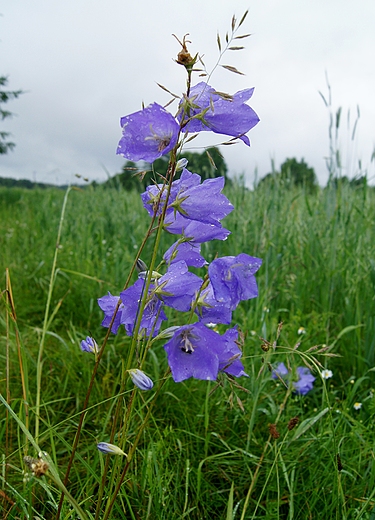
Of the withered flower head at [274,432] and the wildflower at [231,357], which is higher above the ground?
the wildflower at [231,357]

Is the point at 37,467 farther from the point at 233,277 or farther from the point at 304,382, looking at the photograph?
the point at 304,382

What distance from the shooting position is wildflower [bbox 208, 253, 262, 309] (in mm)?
874

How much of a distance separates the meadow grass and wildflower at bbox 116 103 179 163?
1.49 feet

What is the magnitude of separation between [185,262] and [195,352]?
19 cm

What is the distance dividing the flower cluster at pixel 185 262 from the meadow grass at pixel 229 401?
0.37 ft

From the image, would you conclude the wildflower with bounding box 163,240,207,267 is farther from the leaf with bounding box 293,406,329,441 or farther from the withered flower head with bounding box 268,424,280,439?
the leaf with bounding box 293,406,329,441

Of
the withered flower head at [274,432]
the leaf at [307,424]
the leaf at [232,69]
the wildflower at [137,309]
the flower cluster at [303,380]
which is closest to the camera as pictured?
the leaf at [232,69]

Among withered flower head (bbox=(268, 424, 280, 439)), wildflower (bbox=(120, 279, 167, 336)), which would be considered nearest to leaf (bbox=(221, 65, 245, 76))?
wildflower (bbox=(120, 279, 167, 336))

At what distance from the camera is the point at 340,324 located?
2664 millimetres

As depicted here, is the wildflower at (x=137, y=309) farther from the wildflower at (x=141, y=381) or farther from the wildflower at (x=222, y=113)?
the wildflower at (x=222, y=113)

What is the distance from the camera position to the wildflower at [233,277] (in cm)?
87

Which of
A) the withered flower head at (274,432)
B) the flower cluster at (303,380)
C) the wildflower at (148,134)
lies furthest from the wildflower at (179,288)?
the flower cluster at (303,380)

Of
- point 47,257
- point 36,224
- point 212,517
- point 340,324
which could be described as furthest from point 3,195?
point 212,517

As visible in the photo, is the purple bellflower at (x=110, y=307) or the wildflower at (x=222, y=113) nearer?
the wildflower at (x=222, y=113)
